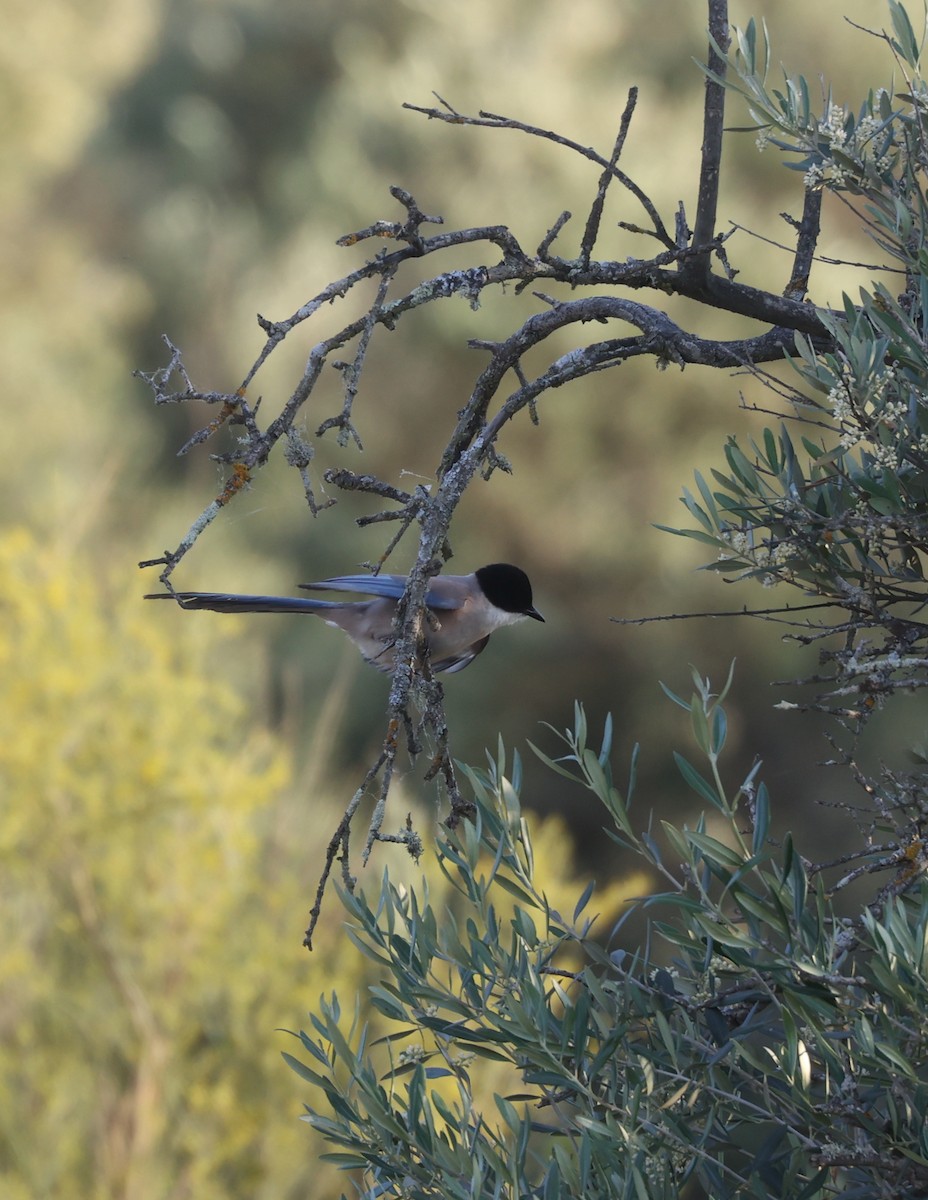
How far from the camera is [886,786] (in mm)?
1378

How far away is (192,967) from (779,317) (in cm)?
345

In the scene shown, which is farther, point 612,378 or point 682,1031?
point 612,378

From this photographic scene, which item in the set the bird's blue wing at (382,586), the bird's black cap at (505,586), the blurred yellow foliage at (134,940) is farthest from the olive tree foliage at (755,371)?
the blurred yellow foliage at (134,940)

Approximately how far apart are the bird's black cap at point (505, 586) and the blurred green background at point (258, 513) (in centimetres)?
114

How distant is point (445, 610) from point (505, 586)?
24 cm

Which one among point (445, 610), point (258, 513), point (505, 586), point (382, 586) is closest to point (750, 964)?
point (382, 586)

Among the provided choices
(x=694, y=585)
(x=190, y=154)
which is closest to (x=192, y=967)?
(x=694, y=585)

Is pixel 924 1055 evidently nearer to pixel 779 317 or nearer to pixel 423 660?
pixel 423 660

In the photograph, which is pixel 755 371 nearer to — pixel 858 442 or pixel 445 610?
pixel 858 442

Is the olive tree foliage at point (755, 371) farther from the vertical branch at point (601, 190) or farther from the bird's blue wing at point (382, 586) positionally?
the bird's blue wing at point (382, 586)

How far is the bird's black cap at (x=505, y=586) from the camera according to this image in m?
3.10

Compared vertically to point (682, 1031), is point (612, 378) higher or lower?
higher

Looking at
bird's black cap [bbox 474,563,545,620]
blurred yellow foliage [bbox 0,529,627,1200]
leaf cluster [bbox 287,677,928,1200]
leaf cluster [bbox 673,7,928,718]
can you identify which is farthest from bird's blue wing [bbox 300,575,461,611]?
blurred yellow foliage [bbox 0,529,627,1200]

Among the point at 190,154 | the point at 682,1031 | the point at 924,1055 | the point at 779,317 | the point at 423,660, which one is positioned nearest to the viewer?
the point at 924,1055
